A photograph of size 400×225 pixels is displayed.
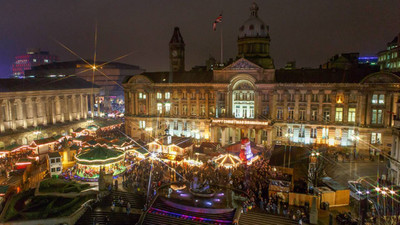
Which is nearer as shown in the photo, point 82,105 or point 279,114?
point 279,114

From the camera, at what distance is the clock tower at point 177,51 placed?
75250mm

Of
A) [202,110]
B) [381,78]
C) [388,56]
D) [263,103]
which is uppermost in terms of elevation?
[388,56]

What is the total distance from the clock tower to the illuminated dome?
16758 millimetres

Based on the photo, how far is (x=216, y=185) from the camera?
3262 cm

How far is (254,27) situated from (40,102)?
4957 centimetres

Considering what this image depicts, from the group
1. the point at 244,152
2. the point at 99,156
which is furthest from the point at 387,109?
the point at 99,156

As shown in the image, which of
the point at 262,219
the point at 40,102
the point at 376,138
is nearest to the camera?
the point at 262,219

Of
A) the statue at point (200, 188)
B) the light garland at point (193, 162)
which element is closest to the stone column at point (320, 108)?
the light garland at point (193, 162)

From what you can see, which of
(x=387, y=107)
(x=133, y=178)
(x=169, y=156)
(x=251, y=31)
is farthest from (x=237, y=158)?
(x=251, y=31)

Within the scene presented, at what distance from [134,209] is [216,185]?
353 inches

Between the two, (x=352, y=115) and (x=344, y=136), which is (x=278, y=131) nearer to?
(x=344, y=136)

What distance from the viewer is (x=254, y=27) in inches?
2576

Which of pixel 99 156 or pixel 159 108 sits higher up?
pixel 159 108

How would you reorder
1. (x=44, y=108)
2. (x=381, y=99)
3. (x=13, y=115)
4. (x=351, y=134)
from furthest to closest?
(x=44, y=108), (x=13, y=115), (x=351, y=134), (x=381, y=99)
